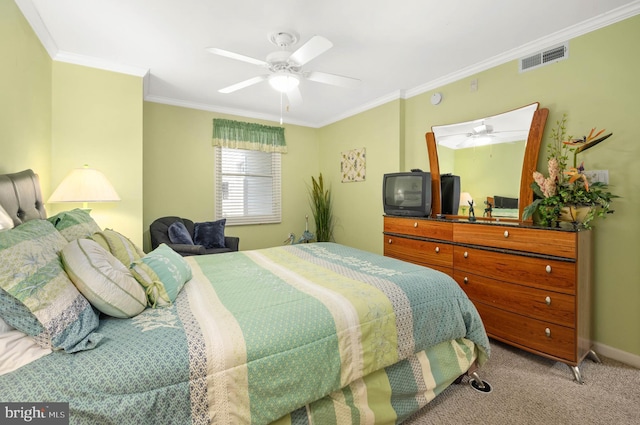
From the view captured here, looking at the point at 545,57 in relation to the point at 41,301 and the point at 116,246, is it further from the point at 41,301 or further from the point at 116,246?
the point at 41,301

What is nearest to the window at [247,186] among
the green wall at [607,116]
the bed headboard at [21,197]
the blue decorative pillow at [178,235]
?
the blue decorative pillow at [178,235]

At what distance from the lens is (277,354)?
1131 millimetres

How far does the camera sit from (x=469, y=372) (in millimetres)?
1907

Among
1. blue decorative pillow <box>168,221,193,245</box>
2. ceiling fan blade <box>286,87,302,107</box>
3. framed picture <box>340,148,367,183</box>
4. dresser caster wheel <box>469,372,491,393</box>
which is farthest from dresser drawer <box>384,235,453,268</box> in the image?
blue decorative pillow <box>168,221,193,245</box>

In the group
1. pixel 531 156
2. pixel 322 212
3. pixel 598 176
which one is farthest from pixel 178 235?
pixel 598 176

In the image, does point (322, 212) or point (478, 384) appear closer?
point (478, 384)

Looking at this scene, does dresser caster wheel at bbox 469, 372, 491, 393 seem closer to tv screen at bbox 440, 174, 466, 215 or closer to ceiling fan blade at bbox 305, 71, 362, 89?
tv screen at bbox 440, 174, 466, 215

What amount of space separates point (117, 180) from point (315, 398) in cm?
296

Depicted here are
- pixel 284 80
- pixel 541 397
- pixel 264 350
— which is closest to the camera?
pixel 264 350

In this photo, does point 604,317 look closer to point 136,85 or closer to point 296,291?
point 296,291

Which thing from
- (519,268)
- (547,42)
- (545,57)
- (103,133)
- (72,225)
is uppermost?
(547,42)

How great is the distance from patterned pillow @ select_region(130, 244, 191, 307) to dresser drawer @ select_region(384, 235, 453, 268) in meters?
2.19

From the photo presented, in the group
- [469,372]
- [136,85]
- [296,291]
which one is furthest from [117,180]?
[469,372]

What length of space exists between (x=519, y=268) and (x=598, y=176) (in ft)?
3.14
